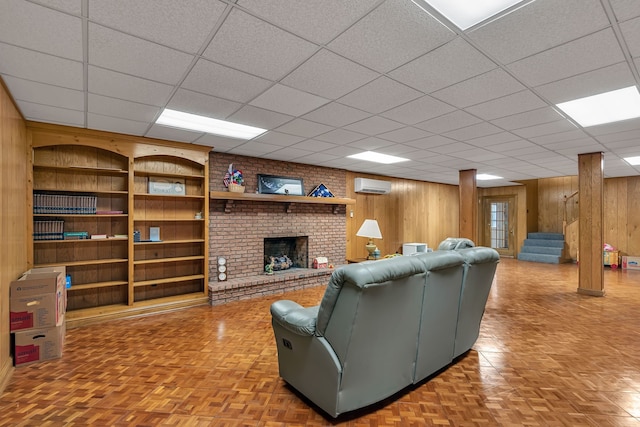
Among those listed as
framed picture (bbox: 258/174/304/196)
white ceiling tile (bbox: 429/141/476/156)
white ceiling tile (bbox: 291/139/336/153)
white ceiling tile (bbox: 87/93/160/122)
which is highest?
white ceiling tile (bbox: 87/93/160/122)

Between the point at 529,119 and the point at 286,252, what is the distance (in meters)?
4.68

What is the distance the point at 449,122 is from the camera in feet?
12.0

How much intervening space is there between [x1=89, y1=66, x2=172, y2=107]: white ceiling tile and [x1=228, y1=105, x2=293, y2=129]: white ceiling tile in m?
0.74

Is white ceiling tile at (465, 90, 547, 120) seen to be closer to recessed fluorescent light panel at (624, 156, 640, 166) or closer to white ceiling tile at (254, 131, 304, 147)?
white ceiling tile at (254, 131, 304, 147)

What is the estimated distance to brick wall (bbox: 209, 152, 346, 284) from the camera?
5.36 m

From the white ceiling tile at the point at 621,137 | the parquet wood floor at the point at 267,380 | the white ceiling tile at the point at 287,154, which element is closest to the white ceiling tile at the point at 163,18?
the parquet wood floor at the point at 267,380

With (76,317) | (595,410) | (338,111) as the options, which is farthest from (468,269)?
(76,317)

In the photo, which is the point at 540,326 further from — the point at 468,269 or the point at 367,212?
the point at 367,212

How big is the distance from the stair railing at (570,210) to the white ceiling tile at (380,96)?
9560mm

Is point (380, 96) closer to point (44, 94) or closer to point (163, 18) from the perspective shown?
point (163, 18)

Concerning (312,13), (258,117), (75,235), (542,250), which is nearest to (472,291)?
(312,13)

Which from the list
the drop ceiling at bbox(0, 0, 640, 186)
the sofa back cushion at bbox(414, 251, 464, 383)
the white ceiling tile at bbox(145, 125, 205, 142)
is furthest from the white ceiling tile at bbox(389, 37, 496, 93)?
the white ceiling tile at bbox(145, 125, 205, 142)

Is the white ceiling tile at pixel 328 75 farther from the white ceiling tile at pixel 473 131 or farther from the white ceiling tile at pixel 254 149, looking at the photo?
the white ceiling tile at pixel 254 149

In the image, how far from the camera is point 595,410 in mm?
2186
